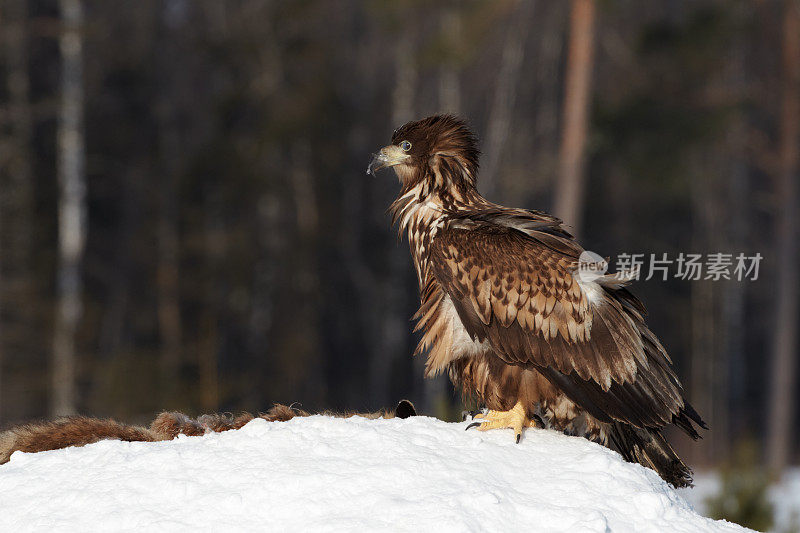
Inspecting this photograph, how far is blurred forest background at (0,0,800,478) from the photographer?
21.6 meters

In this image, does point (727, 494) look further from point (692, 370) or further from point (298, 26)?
point (692, 370)

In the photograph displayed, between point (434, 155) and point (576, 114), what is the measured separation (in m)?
11.9

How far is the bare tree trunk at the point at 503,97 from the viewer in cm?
2467

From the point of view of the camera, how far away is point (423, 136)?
6379mm

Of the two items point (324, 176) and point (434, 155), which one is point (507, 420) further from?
point (324, 176)

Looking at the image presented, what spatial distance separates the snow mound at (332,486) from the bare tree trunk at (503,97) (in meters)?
20.8

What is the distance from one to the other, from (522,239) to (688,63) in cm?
1937

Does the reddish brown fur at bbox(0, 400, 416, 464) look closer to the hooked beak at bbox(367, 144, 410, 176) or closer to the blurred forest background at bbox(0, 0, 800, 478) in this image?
the hooked beak at bbox(367, 144, 410, 176)

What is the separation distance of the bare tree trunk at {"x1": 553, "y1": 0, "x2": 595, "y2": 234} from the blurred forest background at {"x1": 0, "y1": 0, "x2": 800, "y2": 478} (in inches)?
2.2

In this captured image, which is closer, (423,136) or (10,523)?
(10,523)

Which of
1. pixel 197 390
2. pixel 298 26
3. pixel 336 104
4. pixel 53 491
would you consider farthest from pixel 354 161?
pixel 53 491

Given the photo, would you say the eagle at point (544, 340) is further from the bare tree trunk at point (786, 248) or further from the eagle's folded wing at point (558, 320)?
the bare tree trunk at point (786, 248)

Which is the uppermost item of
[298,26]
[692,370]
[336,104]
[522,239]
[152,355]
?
[298,26]

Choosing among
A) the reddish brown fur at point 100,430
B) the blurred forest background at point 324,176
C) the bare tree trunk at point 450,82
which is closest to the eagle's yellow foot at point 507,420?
the reddish brown fur at point 100,430
